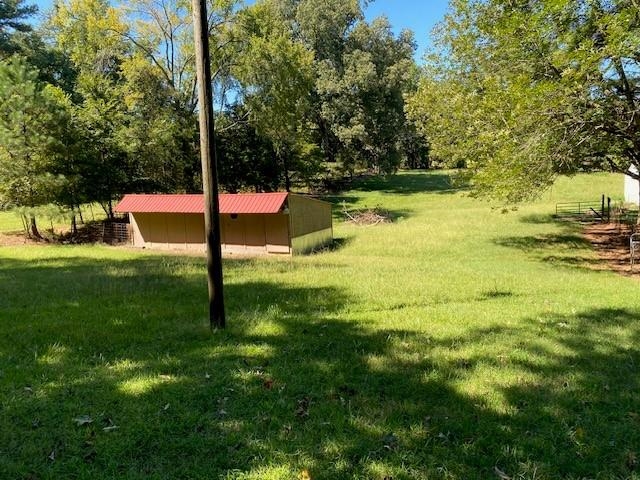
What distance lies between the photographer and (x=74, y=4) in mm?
25797

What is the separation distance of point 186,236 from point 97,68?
11.2 meters

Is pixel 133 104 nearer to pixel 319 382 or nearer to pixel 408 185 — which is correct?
pixel 319 382

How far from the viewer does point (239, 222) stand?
2125cm

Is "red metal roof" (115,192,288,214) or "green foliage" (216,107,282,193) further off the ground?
"green foliage" (216,107,282,193)

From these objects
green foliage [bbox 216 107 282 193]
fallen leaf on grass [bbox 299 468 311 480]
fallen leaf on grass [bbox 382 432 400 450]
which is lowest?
fallen leaf on grass [bbox 382 432 400 450]

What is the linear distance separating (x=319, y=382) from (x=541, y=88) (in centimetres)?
1002

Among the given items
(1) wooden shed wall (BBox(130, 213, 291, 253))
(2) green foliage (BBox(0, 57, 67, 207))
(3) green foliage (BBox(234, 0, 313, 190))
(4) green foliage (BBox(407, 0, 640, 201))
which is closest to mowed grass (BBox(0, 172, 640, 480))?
(4) green foliage (BBox(407, 0, 640, 201))

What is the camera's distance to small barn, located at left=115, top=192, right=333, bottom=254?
20145 millimetres

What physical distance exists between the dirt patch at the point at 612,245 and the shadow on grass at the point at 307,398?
9751mm

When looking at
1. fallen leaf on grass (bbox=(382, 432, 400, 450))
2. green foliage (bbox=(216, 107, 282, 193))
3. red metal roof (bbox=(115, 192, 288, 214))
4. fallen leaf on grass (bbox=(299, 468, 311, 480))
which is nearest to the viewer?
fallen leaf on grass (bbox=(299, 468, 311, 480))

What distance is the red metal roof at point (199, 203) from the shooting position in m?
19.6

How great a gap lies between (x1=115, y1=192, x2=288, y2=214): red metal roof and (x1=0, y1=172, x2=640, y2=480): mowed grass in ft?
31.5

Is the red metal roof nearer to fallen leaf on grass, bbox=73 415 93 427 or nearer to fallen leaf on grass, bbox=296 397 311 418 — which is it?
fallen leaf on grass, bbox=296 397 311 418

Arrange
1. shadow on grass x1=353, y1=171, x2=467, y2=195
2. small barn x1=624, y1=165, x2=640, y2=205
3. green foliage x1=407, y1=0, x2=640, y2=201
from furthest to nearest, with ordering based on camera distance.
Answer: shadow on grass x1=353, y1=171, x2=467, y2=195
small barn x1=624, y1=165, x2=640, y2=205
green foliage x1=407, y1=0, x2=640, y2=201
